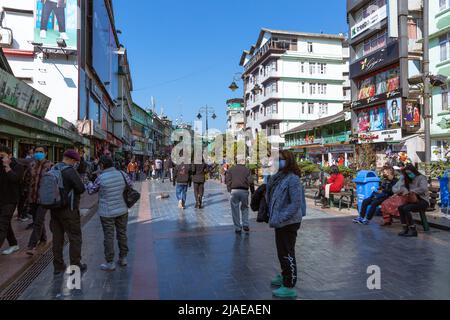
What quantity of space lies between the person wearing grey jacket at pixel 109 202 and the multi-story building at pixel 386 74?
21.7m

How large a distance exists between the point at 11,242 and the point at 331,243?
5618 millimetres

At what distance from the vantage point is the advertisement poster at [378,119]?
30375mm

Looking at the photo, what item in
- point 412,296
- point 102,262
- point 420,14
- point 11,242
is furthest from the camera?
point 420,14

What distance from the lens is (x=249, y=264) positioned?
5.76m

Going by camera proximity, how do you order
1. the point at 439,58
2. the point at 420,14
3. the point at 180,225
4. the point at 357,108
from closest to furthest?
the point at 180,225 < the point at 439,58 < the point at 420,14 < the point at 357,108

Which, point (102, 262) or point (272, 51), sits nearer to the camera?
point (102, 262)

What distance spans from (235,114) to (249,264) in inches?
3407

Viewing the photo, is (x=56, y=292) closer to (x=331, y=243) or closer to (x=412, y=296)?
(x=412, y=296)

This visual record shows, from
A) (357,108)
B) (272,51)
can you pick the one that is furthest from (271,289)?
(272,51)

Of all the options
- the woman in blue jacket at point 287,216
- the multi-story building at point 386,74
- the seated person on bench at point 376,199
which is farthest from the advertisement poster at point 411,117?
the woman in blue jacket at point 287,216

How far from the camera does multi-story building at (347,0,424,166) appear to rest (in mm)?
27016

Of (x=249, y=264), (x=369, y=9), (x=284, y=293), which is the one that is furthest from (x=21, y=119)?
(x=369, y=9)

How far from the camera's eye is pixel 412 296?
4.35m

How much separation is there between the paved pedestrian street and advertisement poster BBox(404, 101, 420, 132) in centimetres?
2068
